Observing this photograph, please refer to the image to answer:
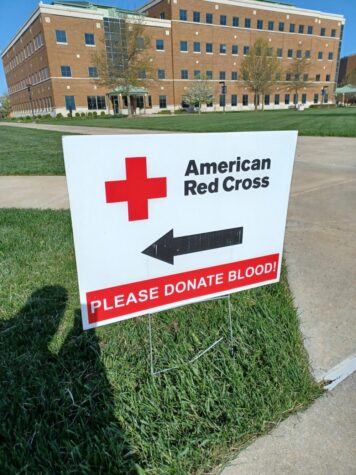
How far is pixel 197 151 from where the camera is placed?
174 centimetres

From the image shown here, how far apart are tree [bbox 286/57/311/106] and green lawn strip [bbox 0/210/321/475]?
74.8 m

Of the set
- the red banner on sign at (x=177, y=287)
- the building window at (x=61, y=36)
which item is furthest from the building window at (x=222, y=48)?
the red banner on sign at (x=177, y=287)

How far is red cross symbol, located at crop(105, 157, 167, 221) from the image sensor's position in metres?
1.58

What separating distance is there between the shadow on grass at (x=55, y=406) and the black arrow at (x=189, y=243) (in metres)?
0.85

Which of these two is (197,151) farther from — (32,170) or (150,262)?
(32,170)

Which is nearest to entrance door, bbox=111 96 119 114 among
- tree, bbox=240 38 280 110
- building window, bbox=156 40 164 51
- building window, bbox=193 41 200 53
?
building window, bbox=156 40 164 51

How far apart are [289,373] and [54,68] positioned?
189 ft

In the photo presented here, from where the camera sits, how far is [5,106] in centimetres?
9775

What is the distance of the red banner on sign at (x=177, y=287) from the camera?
1744 millimetres

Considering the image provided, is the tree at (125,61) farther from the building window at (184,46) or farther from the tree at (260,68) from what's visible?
the tree at (260,68)

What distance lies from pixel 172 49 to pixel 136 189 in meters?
64.1

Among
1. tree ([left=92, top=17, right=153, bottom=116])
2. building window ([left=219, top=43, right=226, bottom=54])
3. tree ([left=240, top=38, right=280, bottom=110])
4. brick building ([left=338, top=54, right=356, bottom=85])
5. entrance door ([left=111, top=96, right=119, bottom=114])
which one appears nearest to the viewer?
tree ([left=92, top=17, right=153, bottom=116])

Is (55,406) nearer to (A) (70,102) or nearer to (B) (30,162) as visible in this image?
(B) (30,162)

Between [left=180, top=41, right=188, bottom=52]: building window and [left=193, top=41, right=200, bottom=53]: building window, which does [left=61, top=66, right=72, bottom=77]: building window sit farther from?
[left=193, top=41, right=200, bottom=53]: building window
